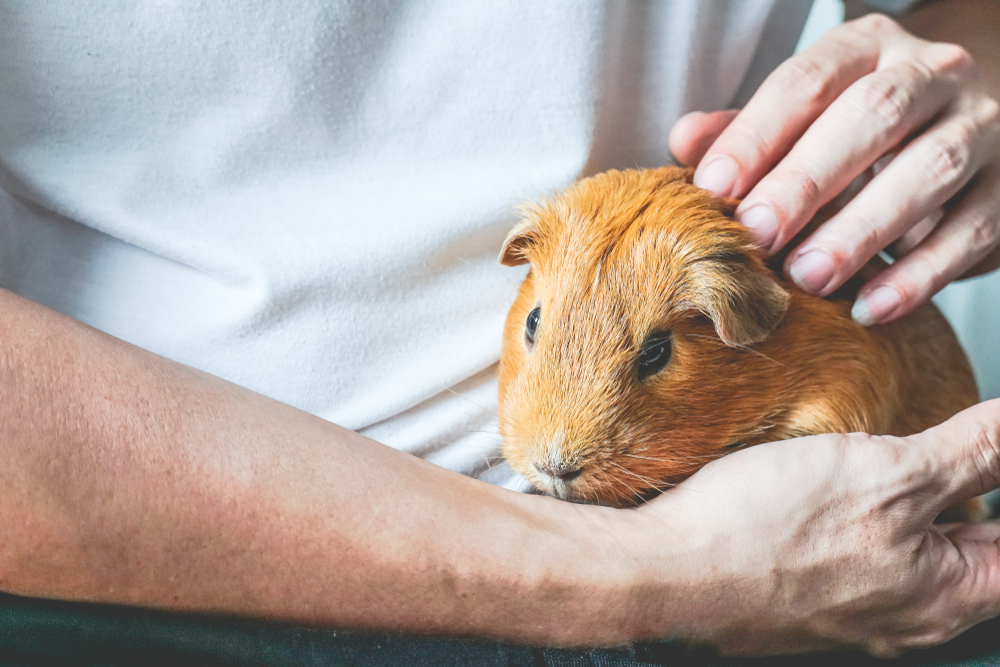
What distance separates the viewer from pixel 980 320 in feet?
8.77

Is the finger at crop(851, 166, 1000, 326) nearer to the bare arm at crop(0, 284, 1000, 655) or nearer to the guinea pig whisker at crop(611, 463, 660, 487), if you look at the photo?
the bare arm at crop(0, 284, 1000, 655)

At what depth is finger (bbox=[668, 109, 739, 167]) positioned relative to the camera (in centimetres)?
154

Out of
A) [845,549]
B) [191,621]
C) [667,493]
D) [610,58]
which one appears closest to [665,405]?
[667,493]

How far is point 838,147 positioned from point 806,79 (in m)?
0.19

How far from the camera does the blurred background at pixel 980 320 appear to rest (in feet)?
8.33

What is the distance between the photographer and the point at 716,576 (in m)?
1.19

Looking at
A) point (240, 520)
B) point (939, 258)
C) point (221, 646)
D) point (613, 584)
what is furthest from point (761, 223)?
point (221, 646)

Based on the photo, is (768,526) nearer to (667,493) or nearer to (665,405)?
(667,493)

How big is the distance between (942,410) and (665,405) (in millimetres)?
722

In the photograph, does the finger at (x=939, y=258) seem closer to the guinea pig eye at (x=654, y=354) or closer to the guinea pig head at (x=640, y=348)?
the guinea pig head at (x=640, y=348)

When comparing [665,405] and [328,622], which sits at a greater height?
[665,405]

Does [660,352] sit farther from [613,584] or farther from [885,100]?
[885,100]

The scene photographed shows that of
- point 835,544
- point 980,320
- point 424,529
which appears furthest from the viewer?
point 980,320

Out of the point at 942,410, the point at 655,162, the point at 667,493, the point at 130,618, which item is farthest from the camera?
the point at 655,162
